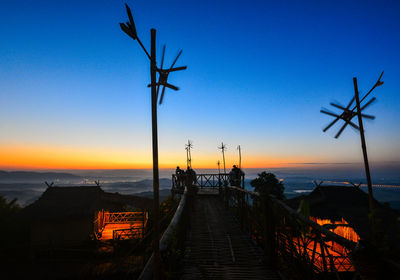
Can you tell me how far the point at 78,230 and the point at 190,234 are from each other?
15.7 metres

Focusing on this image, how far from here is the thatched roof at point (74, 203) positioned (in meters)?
18.6

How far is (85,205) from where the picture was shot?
20.1 m

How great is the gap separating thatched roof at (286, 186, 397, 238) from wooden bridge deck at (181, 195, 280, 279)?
13.2 metres

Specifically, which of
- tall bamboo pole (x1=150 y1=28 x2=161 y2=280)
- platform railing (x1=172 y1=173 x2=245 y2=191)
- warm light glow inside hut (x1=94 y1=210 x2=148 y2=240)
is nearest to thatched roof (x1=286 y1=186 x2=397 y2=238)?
platform railing (x1=172 y1=173 x2=245 y2=191)

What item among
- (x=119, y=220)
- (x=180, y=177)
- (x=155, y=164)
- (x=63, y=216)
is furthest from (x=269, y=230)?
(x=119, y=220)

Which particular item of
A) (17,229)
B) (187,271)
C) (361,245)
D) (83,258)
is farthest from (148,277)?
(17,229)

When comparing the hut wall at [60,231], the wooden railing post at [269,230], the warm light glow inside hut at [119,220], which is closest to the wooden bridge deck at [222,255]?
the wooden railing post at [269,230]

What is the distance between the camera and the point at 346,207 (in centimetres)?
1859

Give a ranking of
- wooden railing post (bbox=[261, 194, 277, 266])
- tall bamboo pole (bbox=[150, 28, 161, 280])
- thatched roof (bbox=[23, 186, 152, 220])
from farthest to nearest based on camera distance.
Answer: thatched roof (bbox=[23, 186, 152, 220]) < wooden railing post (bbox=[261, 194, 277, 266]) < tall bamboo pole (bbox=[150, 28, 161, 280])

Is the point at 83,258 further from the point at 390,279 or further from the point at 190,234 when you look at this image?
the point at 390,279

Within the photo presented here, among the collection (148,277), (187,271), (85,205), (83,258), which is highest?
(148,277)

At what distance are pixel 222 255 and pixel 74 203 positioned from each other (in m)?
20.0

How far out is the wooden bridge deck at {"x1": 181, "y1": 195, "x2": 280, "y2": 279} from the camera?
14.5ft

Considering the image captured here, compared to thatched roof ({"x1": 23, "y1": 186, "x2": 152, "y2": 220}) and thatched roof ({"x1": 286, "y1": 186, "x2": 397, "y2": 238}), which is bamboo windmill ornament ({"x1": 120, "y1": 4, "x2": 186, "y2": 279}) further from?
thatched roof ({"x1": 23, "y1": 186, "x2": 152, "y2": 220})
